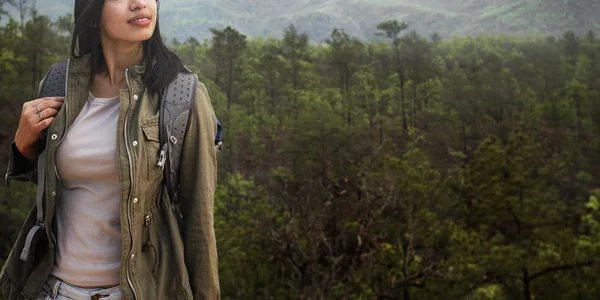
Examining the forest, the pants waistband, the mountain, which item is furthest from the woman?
the mountain

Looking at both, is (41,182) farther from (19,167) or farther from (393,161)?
(393,161)

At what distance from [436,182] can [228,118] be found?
430 inches

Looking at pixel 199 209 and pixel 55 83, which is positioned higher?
pixel 55 83

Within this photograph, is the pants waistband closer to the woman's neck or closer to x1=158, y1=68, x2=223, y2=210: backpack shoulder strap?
x1=158, y1=68, x2=223, y2=210: backpack shoulder strap

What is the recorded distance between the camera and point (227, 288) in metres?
20.6

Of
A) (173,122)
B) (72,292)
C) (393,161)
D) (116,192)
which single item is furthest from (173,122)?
(393,161)

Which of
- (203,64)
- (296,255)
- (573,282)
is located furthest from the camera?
(203,64)

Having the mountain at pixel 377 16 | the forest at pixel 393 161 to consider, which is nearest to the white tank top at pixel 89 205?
the forest at pixel 393 161

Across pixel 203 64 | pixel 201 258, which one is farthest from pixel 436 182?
pixel 201 258

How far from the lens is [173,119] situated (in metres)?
1.08

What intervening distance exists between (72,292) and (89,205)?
6.8 inches

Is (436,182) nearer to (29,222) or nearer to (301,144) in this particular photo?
(301,144)

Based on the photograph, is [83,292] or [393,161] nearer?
[83,292]

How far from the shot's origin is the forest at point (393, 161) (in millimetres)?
19281
